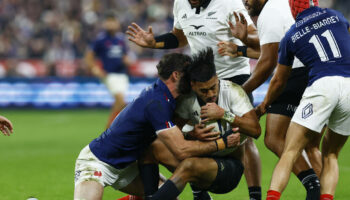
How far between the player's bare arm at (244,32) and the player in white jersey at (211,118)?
24.7 inches

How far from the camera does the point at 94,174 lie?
5.54 m

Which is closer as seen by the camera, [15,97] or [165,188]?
[165,188]

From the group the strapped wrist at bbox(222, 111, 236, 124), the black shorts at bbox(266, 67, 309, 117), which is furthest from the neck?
the black shorts at bbox(266, 67, 309, 117)

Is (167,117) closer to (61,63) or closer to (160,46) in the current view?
(160,46)

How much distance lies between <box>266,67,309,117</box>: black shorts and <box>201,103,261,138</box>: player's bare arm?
2.48 ft

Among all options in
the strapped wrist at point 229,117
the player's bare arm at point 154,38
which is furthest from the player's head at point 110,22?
the strapped wrist at point 229,117

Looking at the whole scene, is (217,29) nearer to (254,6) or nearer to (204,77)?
(254,6)

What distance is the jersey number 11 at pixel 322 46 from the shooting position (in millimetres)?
5395

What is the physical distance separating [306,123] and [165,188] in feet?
4.41

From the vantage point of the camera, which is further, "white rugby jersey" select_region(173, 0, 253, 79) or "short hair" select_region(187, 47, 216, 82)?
"white rugby jersey" select_region(173, 0, 253, 79)

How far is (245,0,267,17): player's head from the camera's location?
6.29 m

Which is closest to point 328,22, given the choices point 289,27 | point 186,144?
point 289,27

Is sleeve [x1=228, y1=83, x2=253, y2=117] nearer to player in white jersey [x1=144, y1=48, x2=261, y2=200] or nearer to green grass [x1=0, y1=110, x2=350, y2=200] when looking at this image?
player in white jersey [x1=144, y1=48, x2=261, y2=200]

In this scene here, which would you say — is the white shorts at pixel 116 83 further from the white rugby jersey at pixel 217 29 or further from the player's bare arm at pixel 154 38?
the white rugby jersey at pixel 217 29
